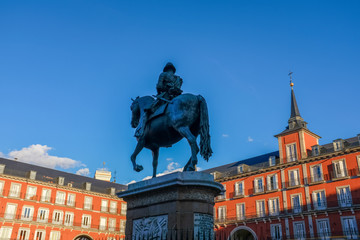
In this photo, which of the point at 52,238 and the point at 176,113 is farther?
the point at 52,238

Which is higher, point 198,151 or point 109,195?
point 109,195

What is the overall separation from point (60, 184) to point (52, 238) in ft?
22.6

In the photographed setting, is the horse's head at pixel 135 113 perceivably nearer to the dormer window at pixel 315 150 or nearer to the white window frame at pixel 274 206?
the dormer window at pixel 315 150

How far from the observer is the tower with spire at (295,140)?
38.7 m

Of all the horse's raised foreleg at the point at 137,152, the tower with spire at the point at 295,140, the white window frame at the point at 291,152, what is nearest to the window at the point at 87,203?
the tower with spire at the point at 295,140

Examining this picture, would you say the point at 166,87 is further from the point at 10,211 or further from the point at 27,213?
the point at 27,213

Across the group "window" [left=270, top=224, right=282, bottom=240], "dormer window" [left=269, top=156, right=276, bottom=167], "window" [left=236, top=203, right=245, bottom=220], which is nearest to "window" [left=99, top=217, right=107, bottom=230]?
"window" [left=236, top=203, right=245, bottom=220]

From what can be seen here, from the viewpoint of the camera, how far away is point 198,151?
7.29m

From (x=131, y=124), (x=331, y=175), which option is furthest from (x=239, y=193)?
(x=131, y=124)

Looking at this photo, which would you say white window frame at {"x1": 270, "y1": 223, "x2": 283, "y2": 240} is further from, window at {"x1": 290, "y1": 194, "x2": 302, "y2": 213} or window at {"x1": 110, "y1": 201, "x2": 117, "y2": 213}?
window at {"x1": 110, "y1": 201, "x2": 117, "y2": 213}

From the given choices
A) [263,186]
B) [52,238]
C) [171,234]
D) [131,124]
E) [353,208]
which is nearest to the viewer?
[171,234]

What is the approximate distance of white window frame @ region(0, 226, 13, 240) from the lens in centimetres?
3881

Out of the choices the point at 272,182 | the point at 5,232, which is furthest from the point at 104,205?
the point at 272,182

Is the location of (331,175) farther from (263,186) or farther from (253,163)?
(253,163)
